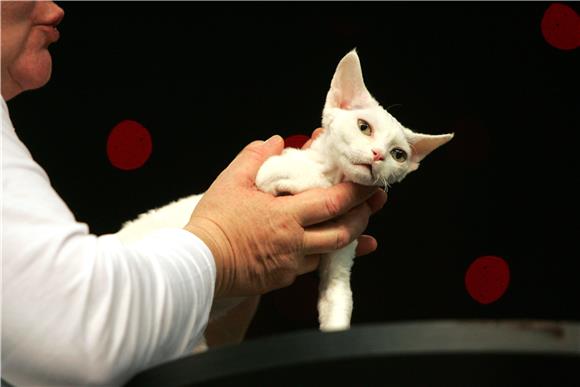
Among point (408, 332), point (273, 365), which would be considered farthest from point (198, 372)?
point (408, 332)

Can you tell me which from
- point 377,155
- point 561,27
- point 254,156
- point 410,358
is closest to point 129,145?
point 254,156

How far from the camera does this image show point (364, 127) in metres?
1.17

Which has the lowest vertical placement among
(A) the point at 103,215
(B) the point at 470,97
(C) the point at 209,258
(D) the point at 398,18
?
(A) the point at 103,215

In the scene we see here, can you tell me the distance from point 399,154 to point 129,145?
789 millimetres

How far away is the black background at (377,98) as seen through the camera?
5.36 feet

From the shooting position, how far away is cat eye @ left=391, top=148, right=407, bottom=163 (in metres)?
1.18

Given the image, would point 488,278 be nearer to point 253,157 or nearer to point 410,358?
point 253,157

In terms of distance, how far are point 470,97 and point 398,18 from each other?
10.7 inches

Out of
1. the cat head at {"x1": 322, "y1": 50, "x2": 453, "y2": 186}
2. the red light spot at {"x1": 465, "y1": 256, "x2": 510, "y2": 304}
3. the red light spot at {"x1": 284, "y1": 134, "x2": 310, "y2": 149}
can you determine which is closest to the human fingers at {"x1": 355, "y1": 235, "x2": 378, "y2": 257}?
the cat head at {"x1": 322, "y1": 50, "x2": 453, "y2": 186}

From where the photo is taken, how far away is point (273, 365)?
1.81 ft

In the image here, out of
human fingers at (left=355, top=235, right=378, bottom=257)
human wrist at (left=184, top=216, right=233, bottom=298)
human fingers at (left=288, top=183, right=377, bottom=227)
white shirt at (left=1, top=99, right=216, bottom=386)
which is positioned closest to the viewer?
white shirt at (left=1, top=99, right=216, bottom=386)

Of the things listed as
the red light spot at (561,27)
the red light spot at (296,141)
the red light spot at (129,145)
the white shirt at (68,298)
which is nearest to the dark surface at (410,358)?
the white shirt at (68,298)

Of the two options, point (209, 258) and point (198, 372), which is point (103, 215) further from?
point (198, 372)

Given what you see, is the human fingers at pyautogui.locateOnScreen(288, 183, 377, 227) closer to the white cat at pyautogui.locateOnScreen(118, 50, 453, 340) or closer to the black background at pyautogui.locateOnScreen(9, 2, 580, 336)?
the white cat at pyautogui.locateOnScreen(118, 50, 453, 340)
